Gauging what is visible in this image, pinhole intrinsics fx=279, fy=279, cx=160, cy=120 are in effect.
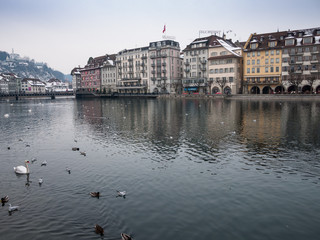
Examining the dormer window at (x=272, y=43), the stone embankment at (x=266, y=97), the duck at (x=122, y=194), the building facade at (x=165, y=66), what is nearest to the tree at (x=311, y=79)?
the stone embankment at (x=266, y=97)

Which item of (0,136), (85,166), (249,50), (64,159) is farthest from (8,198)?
(249,50)

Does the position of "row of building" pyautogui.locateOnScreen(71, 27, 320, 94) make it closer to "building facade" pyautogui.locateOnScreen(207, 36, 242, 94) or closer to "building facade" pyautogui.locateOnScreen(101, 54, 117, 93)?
"building facade" pyautogui.locateOnScreen(207, 36, 242, 94)

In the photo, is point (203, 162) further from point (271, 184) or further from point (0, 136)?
point (0, 136)

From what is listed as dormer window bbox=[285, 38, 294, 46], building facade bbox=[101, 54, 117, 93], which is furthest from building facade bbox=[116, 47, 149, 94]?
dormer window bbox=[285, 38, 294, 46]

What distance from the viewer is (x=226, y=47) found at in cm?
10531

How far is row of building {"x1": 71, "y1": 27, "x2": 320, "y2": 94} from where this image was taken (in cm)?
9119

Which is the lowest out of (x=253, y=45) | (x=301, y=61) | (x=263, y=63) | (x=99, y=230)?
(x=99, y=230)

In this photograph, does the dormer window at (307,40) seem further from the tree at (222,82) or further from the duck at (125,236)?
the duck at (125,236)

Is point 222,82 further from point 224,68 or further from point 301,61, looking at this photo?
point 301,61

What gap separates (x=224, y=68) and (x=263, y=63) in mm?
13944

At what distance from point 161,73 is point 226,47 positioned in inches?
1344

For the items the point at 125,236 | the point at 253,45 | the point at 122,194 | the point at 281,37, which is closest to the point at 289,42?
the point at 281,37

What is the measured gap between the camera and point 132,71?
142625 millimetres

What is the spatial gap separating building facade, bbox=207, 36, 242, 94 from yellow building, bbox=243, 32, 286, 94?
2.77 m
